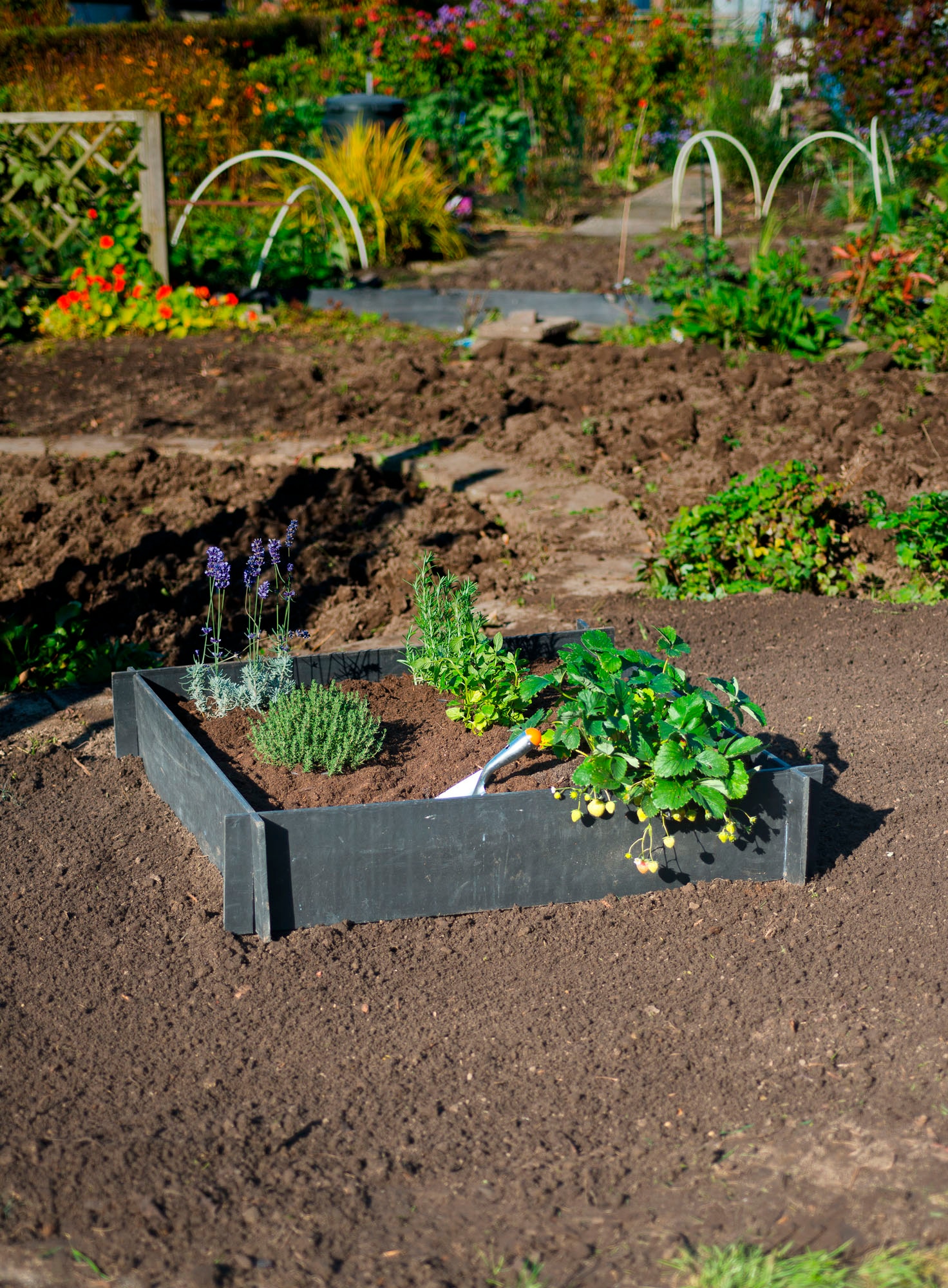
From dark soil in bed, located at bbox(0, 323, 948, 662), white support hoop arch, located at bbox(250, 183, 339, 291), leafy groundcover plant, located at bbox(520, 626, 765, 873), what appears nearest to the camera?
leafy groundcover plant, located at bbox(520, 626, 765, 873)

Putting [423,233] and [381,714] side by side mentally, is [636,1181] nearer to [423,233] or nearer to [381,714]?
[381,714]

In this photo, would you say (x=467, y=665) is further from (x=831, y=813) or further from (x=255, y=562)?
(x=831, y=813)

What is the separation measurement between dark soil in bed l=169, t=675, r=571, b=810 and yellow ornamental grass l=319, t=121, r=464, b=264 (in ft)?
27.2

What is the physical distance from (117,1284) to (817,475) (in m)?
4.10

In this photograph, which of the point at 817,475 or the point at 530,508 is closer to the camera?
the point at 817,475

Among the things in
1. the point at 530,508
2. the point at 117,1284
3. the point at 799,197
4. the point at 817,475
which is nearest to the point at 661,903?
the point at 117,1284

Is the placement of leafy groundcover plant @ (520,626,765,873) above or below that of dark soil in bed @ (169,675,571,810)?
above

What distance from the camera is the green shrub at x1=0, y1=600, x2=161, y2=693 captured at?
13.7ft

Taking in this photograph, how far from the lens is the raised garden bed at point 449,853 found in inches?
111

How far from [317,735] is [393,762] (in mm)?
250

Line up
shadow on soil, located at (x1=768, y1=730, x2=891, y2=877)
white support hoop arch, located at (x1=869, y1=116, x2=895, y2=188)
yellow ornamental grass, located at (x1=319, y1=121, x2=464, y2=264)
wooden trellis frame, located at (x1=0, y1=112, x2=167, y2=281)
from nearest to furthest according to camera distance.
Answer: shadow on soil, located at (x1=768, y1=730, x2=891, y2=877) < wooden trellis frame, located at (x1=0, y1=112, x2=167, y2=281) < white support hoop arch, located at (x1=869, y1=116, x2=895, y2=188) < yellow ornamental grass, located at (x1=319, y1=121, x2=464, y2=264)

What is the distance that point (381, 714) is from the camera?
3.56 metres

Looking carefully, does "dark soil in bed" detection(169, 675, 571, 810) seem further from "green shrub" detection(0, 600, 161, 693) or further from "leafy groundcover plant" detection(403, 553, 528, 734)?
"green shrub" detection(0, 600, 161, 693)

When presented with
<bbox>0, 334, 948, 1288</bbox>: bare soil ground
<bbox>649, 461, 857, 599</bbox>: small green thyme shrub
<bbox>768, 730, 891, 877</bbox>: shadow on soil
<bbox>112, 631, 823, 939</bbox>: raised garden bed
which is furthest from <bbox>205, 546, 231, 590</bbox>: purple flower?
<bbox>649, 461, 857, 599</bbox>: small green thyme shrub
